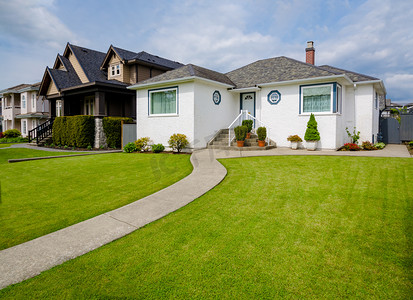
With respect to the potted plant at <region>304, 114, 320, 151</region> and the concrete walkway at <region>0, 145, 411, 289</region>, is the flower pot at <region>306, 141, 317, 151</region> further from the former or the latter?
the concrete walkway at <region>0, 145, 411, 289</region>

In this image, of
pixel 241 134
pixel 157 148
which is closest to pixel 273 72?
pixel 241 134

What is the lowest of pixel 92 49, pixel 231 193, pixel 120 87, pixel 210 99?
pixel 231 193

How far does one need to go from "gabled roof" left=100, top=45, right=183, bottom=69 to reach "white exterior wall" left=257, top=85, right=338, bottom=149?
11.5 m

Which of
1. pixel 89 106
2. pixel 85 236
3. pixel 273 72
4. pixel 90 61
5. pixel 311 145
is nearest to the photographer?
pixel 85 236

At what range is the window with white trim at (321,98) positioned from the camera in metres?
11.9

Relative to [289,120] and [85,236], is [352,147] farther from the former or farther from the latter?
[85,236]

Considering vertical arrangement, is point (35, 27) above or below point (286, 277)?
above

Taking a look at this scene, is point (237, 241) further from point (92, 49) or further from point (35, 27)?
point (92, 49)

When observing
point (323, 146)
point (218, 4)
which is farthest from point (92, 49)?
point (323, 146)

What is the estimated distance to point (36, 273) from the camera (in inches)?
103

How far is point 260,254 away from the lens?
287 cm

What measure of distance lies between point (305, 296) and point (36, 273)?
9.09ft

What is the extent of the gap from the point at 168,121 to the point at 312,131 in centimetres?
766

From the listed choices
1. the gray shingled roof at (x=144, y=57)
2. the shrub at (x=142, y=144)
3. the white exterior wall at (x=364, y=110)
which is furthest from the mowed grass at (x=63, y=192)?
the gray shingled roof at (x=144, y=57)
